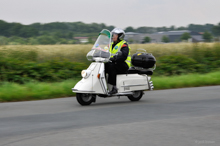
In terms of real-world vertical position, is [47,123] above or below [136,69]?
below

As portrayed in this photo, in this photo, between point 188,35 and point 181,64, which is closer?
point 181,64

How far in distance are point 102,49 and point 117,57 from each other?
1.34 ft

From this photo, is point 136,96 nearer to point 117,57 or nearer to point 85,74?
point 117,57

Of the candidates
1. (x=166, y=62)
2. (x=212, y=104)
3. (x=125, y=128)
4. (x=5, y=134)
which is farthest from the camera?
(x=166, y=62)

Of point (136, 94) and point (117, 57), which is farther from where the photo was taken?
point (136, 94)

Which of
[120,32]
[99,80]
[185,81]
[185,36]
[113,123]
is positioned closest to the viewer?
[113,123]

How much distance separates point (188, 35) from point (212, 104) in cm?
2347

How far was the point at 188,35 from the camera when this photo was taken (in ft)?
104

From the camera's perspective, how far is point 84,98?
8.74 meters

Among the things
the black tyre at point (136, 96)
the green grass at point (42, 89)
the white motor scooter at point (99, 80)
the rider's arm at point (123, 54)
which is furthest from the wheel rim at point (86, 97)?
the green grass at point (42, 89)

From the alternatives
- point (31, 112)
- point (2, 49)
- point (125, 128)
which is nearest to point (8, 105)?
point (31, 112)

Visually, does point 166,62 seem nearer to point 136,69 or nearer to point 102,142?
point 136,69

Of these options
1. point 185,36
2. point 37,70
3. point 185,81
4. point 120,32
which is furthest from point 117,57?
point 185,36

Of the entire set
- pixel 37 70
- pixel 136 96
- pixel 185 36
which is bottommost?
pixel 136 96
